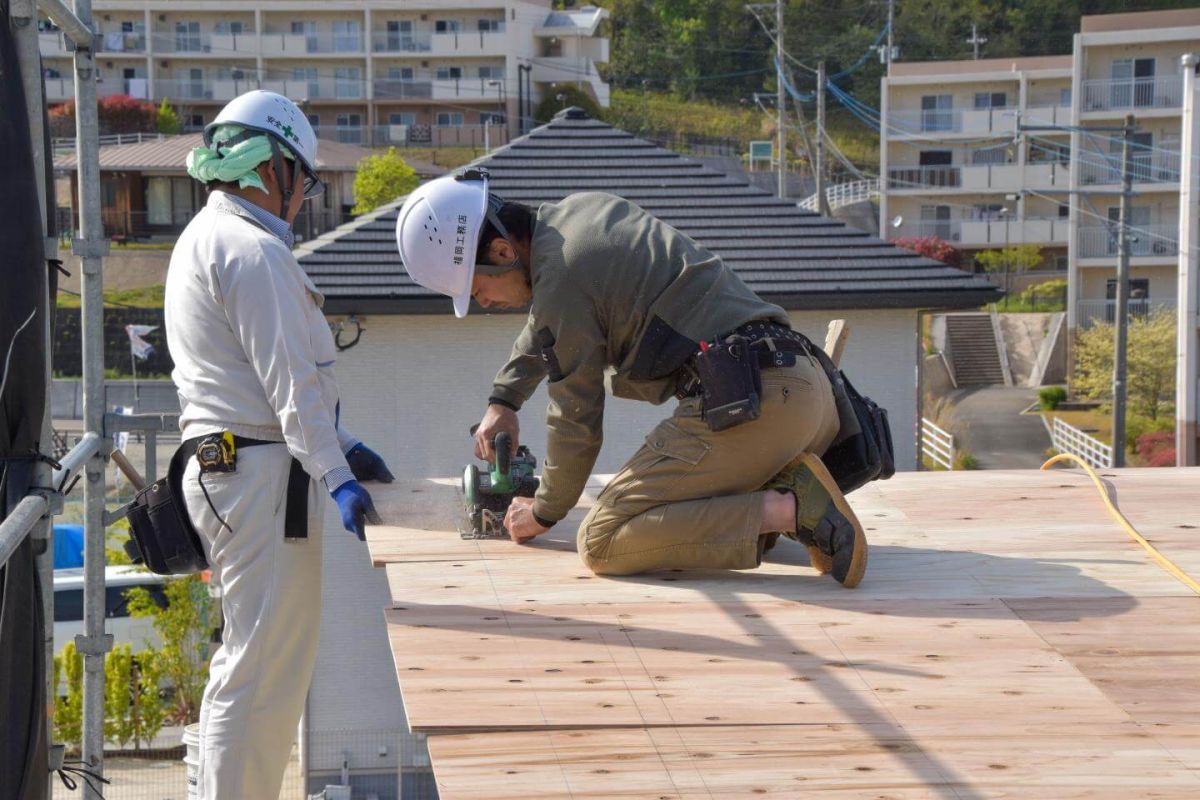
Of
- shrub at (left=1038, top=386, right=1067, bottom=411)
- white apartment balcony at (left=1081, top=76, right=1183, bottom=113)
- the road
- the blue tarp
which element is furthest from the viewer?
white apartment balcony at (left=1081, top=76, right=1183, bottom=113)

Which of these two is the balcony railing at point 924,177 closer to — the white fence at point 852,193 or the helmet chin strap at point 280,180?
the white fence at point 852,193

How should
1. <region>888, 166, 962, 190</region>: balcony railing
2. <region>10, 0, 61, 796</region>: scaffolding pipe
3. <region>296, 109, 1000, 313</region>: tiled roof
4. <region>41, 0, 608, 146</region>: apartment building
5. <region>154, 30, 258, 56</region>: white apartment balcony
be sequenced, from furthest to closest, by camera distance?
<region>154, 30, 258, 56</region>: white apartment balcony < <region>41, 0, 608, 146</region>: apartment building < <region>888, 166, 962, 190</region>: balcony railing < <region>296, 109, 1000, 313</region>: tiled roof < <region>10, 0, 61, 796</region>: scaffolding pipe

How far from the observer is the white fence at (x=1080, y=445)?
2458 centimetres

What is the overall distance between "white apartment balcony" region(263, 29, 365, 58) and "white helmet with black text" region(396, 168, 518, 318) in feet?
155

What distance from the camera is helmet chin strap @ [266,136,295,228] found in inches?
151

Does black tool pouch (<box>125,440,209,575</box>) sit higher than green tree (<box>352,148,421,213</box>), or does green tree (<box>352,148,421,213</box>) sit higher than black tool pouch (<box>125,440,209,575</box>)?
green tree (<box>352,148,421,213</box>)

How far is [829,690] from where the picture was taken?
3.11 m

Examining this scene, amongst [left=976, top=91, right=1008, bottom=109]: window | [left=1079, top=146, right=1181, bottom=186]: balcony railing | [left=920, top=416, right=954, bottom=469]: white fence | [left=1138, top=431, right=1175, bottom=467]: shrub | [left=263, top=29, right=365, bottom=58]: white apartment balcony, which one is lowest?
[left=1138, top=431, right=1175, bottom=467]: shrub

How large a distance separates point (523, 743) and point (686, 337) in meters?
1.51

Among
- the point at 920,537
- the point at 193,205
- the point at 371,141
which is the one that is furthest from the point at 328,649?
the point at 371,141

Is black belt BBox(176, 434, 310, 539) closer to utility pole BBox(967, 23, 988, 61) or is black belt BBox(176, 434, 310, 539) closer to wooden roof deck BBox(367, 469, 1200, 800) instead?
wooden roof deck BBox(367, 469, 1200, 800)

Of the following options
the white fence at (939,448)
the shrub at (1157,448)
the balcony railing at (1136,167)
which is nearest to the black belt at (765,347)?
the white fence at (939,448)

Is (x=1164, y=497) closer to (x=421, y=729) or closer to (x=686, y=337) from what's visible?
(x=686, y=337)

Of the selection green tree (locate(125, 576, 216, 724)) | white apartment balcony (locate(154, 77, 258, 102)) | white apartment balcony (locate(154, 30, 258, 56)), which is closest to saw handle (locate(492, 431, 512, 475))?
green tree (locate(125, 576, 216, 724))
